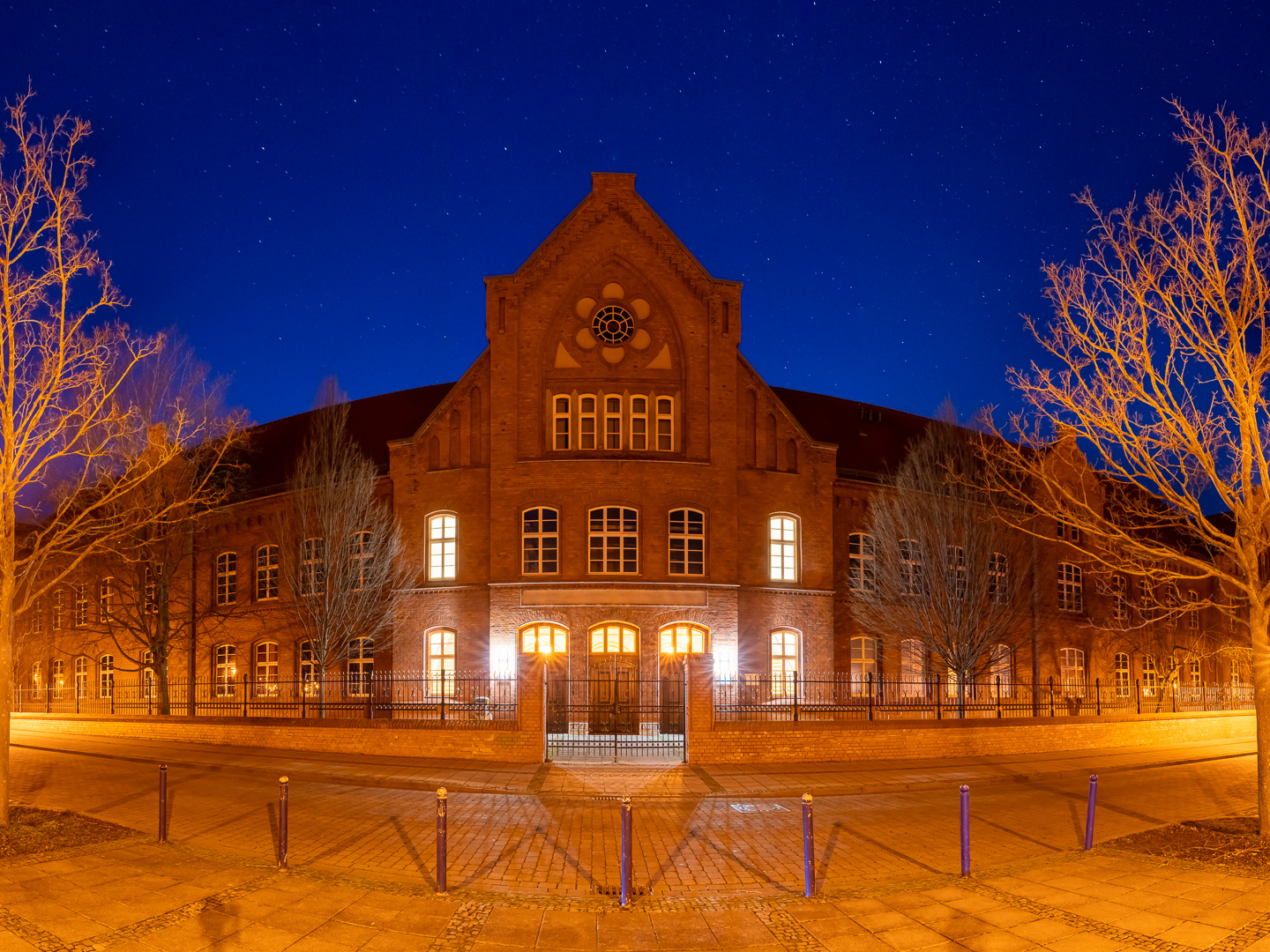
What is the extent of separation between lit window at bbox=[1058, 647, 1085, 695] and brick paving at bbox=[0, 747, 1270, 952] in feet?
74.0

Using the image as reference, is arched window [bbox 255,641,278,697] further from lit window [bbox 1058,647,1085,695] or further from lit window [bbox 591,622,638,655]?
lit window [bbox 1058,647,1085,695]

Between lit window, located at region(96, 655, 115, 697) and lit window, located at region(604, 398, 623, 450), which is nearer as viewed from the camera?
lit window, located at region(604, 398, 623, 450)

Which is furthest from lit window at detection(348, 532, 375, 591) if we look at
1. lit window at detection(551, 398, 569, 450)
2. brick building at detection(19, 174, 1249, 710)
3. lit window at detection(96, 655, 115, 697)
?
lit window at detection(96, 655, 115, 697)

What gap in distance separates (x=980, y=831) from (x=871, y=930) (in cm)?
492

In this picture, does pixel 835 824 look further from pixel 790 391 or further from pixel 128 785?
pixel 790 391

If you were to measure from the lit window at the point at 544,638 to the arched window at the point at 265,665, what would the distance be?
12.2 m

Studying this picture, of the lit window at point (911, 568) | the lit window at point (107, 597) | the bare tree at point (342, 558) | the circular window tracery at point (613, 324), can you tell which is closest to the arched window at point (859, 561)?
the lit window at point (911, 568)

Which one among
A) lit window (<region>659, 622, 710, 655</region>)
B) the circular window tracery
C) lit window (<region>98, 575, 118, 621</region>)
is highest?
the circular window tracery

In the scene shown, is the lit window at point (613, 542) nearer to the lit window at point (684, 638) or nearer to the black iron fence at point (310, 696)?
the lit window at point (684, 638)

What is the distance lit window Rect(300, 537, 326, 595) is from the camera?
2780 centimetres

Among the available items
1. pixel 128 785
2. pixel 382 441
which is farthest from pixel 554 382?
pixel 128 785

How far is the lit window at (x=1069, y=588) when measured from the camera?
37.3 meters

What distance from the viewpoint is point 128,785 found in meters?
16.5

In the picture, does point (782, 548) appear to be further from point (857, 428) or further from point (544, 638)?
point (857, 428)
